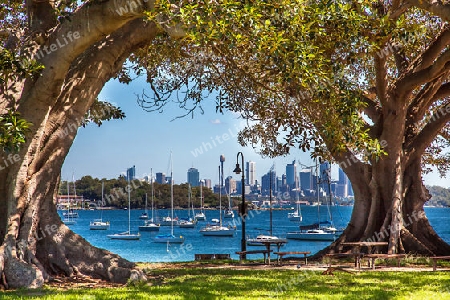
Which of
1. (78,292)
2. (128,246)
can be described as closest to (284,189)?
(128,246)

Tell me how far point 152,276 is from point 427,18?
11.2 meters

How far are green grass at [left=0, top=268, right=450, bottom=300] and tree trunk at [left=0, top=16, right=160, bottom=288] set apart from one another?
93 centimetres

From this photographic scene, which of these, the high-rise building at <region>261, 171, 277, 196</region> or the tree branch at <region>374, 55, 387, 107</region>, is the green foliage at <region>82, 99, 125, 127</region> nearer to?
the tree branch at <region>374, 55, 387, 107</region>

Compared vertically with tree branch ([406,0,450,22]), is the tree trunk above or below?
below

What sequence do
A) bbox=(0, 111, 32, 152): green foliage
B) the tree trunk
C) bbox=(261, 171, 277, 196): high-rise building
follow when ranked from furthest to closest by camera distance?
bbox=(261, 171, 277, 196): high-rise building → the tree trunk → bbox=(0, 111, 32, 152): green foliage

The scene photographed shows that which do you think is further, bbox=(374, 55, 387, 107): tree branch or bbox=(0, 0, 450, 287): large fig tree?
bbox=(374, 55, 387, 107): tree branch

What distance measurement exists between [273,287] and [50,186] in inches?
207

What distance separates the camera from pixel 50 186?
481 inches

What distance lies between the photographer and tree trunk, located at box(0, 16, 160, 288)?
436 inches

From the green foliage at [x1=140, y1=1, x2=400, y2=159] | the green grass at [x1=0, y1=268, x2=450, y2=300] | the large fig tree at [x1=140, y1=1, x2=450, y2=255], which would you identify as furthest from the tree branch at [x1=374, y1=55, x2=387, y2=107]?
the green grass at [x1=0, y1=268, x2=450, y2=300]

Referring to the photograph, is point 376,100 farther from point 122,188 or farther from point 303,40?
point 122,188

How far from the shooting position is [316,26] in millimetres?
11109

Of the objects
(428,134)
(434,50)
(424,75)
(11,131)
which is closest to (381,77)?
(424,75)

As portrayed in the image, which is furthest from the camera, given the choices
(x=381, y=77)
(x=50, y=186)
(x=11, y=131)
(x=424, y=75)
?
(x=381, y=77)
